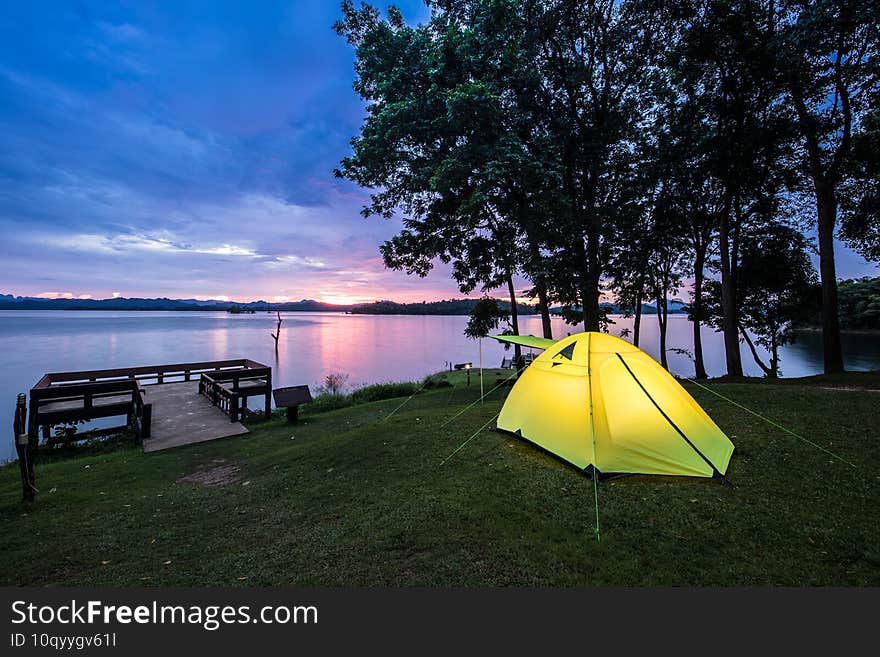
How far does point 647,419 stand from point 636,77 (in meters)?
14.7

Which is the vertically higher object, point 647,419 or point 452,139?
point 452,139

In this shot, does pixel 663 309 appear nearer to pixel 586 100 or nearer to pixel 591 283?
pixel 591 283

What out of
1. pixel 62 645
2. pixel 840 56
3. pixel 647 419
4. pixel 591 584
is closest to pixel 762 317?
pixel 840 56

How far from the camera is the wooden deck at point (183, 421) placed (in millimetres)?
9523

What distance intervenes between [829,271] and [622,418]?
1326 centimetres

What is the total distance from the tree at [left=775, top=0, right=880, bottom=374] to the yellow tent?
1153 centimetres

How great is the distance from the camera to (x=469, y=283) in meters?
17.8

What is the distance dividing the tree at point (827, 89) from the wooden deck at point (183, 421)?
1938 centimetres

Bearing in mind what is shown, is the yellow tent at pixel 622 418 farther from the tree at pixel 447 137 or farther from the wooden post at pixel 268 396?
the wooden post at pixel 268 396

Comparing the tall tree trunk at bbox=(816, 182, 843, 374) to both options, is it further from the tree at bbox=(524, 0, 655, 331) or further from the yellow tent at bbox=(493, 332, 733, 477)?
the yellow tent at bbox=(493, 332, 733, 477)

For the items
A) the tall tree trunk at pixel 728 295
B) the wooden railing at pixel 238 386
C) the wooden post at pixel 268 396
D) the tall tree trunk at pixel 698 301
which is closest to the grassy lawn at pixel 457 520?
the wooden railing at pixel 238 386

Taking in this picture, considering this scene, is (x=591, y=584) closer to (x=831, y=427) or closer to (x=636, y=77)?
(x=831, y=427)

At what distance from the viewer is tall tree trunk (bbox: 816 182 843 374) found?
12023 mm

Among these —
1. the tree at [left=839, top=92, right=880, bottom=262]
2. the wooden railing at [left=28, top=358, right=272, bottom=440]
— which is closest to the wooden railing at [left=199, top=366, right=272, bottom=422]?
the wooden railing at [left=28, top=358, right=272, bottom=440]
